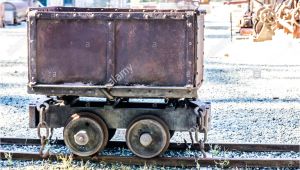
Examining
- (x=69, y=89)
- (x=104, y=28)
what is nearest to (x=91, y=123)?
(x=69, y=89)

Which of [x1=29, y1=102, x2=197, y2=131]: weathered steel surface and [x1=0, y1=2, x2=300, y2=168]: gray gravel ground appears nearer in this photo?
[x1=29, y1=102, x2=197, y2=131]: weathered steel surface

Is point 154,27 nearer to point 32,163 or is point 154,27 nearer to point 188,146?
point 188,146

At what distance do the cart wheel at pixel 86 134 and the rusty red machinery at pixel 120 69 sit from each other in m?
0.01

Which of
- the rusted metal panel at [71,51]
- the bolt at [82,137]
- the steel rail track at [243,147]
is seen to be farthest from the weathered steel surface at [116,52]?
the steel rail track at [243,147]

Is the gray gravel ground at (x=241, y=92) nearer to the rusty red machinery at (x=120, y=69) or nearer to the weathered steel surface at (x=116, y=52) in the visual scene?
the rusty red machinery at (x=120, y=69)

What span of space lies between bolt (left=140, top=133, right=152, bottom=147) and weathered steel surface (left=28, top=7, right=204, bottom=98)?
0.43m

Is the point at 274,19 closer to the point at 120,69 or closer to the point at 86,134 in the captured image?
the point at 120,69

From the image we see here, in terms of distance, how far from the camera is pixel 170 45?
6074mm

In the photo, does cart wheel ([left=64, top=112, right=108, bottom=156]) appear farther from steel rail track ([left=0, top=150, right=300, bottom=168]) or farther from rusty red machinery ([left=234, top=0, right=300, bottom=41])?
rusty red machinery ([left=234, top=0, right=300, bottom=41])

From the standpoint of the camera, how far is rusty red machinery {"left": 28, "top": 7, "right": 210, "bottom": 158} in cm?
607

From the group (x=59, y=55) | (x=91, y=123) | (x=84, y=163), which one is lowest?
(x=84, y=163)

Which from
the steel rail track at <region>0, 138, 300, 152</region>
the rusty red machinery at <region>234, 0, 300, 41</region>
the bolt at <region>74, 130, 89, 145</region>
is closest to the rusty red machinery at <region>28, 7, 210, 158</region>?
the bolt at <region>74, 130, 89, 145</region>

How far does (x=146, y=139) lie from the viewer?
6164 mm

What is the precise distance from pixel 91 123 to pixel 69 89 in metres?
0.43
